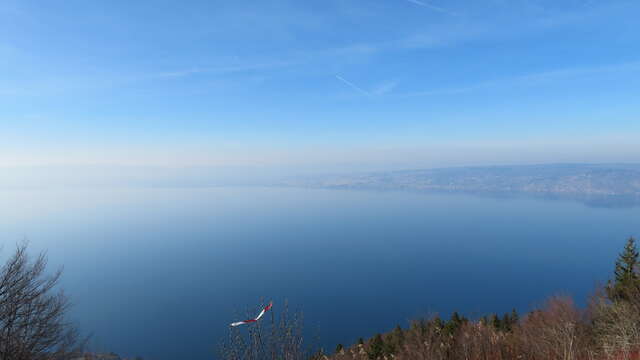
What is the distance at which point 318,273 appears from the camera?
101688 millimetres

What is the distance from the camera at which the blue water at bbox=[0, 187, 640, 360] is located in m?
68.9

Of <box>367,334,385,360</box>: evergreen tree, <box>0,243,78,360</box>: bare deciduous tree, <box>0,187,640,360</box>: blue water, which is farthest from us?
<box>0,187,640,360</box>: blue water

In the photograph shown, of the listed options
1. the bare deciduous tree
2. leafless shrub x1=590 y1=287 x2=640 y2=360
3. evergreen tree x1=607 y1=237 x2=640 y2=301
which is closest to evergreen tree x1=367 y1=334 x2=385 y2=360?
leafless shrub x1=590 y1=287 x2=640 y2=360

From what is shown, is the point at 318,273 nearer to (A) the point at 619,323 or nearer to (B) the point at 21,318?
(B) the point at 21,318

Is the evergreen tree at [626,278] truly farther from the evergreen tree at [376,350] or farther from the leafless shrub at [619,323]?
the evergreen tree at [376,350]

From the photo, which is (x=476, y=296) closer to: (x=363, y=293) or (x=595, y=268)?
(x=363, y=293)

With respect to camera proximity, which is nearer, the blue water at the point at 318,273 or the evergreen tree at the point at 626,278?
the evergreen tree at the point at 626,278

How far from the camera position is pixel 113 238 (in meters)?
159

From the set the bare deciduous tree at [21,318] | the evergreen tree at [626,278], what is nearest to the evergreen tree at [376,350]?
the evergreen tree at [626,278]

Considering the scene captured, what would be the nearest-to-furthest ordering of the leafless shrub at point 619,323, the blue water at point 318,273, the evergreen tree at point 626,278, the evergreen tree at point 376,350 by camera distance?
the leafless shrub at point 619,323
the evergreen tree at point 626,278
the evergreen tree at point 376,350
the blue water at point 318,273

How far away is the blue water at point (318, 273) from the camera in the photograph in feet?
226

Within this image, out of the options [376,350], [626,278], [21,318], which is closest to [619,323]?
[376,350]

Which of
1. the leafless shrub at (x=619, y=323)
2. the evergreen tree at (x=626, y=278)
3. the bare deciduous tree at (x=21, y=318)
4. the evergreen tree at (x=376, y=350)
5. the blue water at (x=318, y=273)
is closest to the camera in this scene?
the leafless shrub at (x=619, y=323)

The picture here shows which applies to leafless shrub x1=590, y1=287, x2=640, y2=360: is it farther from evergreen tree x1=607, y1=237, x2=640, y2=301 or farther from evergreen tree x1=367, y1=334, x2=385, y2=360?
evergreen tree x1=367, y1=334, x2=385, y2=360
